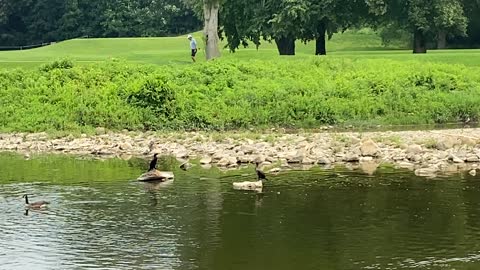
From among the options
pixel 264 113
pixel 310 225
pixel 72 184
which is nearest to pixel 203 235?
pixel 310 225

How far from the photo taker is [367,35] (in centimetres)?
6250

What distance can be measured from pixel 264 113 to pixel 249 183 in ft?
37.8

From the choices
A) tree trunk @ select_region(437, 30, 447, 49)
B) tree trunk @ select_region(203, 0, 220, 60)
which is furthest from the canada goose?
tree trunk @ select_region(437, 30, 447, 49)

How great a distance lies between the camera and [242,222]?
13023mm

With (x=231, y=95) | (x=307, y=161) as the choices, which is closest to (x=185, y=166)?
(x=307, y=161)

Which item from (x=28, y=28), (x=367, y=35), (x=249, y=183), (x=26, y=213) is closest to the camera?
(x=26, y=213)

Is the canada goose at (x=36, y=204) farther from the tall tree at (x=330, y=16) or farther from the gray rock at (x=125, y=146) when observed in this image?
the tall tree at (x=330, y=16)

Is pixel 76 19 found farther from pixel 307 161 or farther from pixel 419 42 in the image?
pixel 307 161

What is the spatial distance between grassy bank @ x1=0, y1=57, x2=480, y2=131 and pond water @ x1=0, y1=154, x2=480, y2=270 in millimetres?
8821

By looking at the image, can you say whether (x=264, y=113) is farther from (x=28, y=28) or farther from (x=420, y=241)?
(x=28, y=28)

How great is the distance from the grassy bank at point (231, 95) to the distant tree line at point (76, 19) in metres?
44.5

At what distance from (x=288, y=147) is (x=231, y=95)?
24.8 feet

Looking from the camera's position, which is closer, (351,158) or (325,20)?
(351,158)

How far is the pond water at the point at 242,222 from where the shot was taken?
36.3ft
